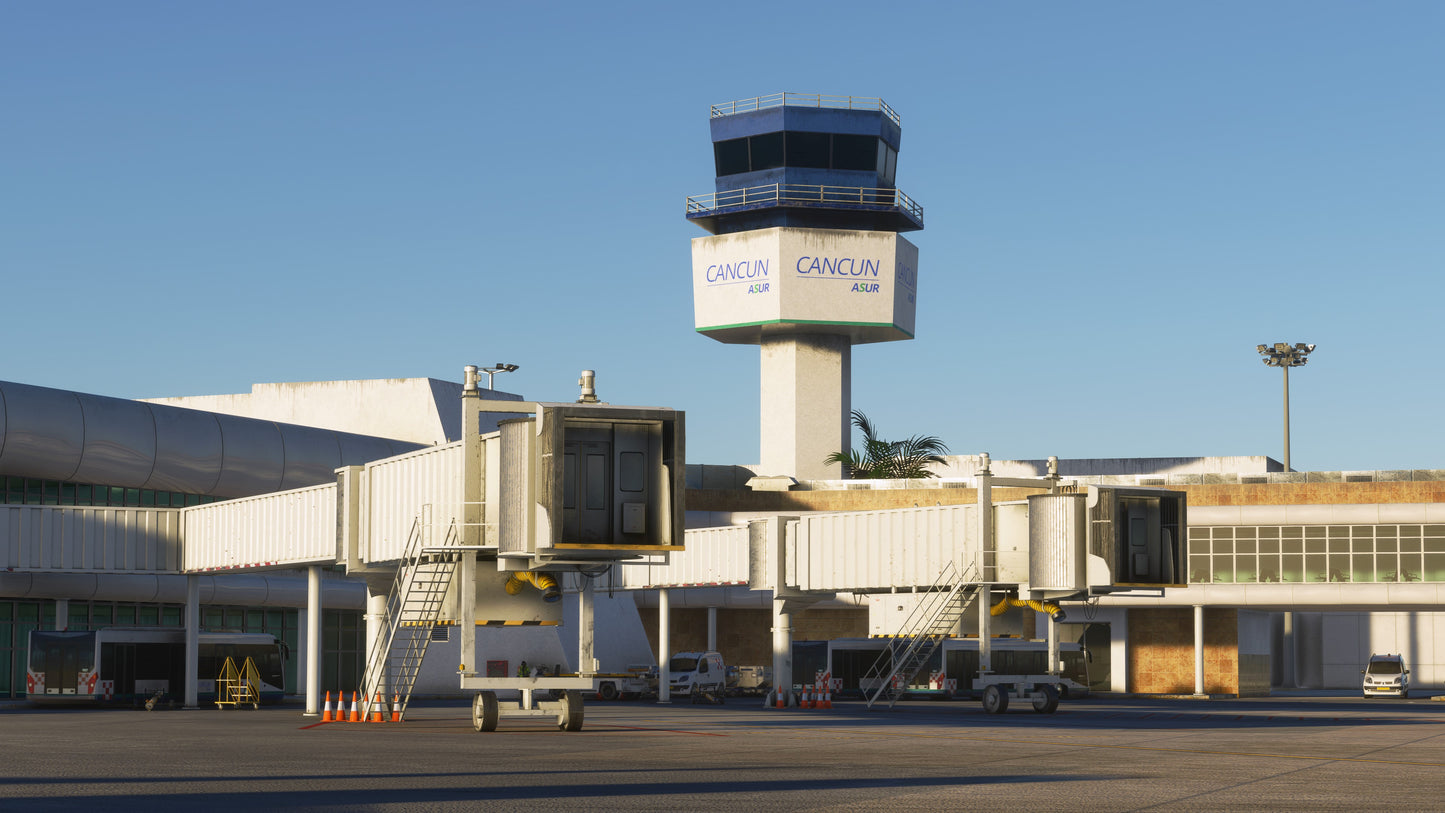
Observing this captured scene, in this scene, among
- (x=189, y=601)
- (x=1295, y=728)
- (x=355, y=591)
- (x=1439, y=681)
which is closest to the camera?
(x=1295, y=728)

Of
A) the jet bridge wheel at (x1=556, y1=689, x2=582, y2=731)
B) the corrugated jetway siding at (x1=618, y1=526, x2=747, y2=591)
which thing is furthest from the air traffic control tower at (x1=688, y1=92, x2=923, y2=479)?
the jet bridge wheel at (x1=556, y1=689, x2=582, y2=731)

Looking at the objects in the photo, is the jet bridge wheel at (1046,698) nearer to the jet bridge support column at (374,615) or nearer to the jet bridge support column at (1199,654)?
the jet bridge support column at (374,615)

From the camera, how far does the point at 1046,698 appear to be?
44.1m

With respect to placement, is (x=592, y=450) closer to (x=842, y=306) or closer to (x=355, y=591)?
(x=355, y=591)

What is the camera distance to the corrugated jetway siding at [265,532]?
143 feet

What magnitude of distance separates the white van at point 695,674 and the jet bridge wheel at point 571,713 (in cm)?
2881

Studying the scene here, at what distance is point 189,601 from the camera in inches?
2046

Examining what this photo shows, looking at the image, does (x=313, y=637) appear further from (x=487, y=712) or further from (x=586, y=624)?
(x=487, y=712)

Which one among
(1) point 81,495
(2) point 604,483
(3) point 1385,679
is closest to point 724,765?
(2) point 604,483

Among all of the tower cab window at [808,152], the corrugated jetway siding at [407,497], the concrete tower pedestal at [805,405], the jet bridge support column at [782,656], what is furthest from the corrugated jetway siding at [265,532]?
the tower cab window at [808,152]

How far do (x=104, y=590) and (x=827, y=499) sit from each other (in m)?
37.5

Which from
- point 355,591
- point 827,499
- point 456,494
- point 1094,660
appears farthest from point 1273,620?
point 456,494

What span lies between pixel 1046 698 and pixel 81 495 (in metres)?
36.7

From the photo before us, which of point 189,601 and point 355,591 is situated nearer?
point 189,601
